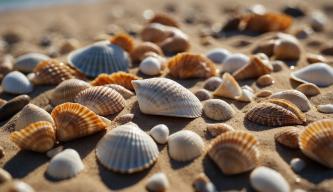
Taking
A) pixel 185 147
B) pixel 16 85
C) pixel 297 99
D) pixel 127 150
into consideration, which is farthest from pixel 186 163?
pixel 16 85

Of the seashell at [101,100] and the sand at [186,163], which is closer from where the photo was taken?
the sand at [186,163]

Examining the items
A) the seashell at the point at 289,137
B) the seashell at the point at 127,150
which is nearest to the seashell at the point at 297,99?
the seashell at the point at 289,137

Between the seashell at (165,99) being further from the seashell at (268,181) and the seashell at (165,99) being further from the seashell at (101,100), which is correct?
the seashell at (268,181)

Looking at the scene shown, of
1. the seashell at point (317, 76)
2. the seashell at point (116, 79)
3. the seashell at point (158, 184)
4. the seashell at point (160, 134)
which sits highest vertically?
the seashell at point (116, 79)

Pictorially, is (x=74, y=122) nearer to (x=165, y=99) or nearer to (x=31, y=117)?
(x=31, y=117)

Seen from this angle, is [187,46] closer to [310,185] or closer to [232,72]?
[232,72]

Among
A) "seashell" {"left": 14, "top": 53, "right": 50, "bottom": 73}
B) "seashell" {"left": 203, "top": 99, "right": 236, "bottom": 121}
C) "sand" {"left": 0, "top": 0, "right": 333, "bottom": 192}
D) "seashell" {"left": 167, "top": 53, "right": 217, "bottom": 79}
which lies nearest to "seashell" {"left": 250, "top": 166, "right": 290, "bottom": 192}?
"sand" {"left": 0, "top": 0, "right": 333, "bottom": 192}
